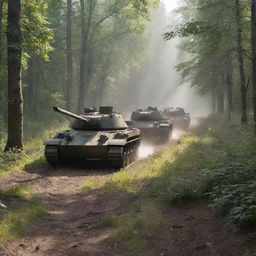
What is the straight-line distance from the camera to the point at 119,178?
10.6 m

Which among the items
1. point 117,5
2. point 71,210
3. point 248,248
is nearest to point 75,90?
point 117,5

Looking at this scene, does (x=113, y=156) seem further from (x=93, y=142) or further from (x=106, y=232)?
(x=106, y=232)

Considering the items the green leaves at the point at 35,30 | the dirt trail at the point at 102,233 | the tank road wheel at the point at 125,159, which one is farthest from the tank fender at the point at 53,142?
the green leaves at the point at 35,30

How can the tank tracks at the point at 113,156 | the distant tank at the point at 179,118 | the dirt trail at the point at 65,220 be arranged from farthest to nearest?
the distant tank at the point at 179,118, the tank tracks at the point at 113,156, the dirt trail at the point at 65,220

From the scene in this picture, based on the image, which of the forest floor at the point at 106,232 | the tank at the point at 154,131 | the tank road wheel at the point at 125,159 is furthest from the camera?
the tank at the point at 154,131

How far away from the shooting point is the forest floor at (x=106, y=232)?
5.17 m

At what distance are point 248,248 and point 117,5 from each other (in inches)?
1019

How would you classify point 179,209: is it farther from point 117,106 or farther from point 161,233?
point 117,106

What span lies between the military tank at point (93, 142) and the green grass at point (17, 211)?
3479mm

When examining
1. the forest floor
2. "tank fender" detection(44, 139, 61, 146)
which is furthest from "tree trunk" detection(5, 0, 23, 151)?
the forest floor

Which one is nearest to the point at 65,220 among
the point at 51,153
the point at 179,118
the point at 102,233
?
the point at 102,233

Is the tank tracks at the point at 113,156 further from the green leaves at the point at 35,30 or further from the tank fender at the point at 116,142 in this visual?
the green leaves at the point at 35,30

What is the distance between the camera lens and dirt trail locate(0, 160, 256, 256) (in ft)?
17.0

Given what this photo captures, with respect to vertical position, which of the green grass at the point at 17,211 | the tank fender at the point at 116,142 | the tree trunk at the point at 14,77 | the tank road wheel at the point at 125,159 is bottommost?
the green grass at the point at 17,211
